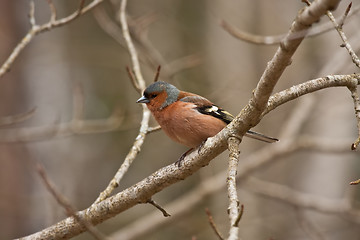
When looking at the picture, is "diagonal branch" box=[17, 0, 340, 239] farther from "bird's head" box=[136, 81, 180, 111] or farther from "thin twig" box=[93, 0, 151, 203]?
"bird's head" box=[136, 81, 180, 111]

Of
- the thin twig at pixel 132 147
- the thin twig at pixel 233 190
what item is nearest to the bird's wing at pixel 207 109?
the thin twig at pixel 132 147

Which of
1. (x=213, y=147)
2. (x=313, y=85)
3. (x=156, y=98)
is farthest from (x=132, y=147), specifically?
(x=313, y=85)

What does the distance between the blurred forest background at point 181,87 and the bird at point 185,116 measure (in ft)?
9.20

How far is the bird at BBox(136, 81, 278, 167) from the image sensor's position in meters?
5.14

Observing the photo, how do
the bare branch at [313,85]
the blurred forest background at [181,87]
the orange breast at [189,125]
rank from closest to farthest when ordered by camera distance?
the bare branch at [313,85], the orange breast at [189,125], the blurred forest background at [181,87]

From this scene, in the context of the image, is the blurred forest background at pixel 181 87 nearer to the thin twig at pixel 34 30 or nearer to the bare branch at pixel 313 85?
the thin twig at pixel 34 30

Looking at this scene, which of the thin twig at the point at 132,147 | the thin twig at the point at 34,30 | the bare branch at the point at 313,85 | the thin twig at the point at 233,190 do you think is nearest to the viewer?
the thin twig at the point at 233,190

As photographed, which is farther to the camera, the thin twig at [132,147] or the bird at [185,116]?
the bird at [185,116]

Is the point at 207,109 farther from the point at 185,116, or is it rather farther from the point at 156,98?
the point at 156,98

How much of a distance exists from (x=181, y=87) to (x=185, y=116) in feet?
20.9

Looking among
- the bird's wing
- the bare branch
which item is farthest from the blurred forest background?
the bare branch

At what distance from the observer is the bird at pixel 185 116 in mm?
5137

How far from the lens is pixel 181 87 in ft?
38.0

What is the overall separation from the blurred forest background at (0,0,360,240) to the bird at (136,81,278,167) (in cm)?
281
